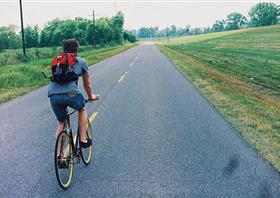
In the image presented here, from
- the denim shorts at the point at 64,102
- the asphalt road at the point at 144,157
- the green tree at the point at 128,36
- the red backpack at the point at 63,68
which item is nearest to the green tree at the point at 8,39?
the green tree at the point at 128,36

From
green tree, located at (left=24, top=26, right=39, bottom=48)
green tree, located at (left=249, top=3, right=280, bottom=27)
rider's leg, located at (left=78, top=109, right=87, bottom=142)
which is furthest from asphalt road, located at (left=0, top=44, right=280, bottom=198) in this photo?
green tree, located at (left=249, top=3, right=280, bottom=27)

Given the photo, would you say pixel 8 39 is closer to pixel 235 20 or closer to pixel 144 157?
pixel 144 157

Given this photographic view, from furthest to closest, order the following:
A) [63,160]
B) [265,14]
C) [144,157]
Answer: [265,14] → [144,157] → [63,160]

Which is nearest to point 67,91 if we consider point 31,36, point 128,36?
point 31,36

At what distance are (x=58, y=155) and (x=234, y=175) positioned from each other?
2551mm

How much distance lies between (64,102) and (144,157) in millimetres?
1900

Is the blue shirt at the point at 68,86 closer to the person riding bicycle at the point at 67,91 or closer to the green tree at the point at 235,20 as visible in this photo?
the person riding bicycle at the point at 67,91

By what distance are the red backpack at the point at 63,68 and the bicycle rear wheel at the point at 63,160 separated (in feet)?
2.34

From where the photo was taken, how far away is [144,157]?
5391 millimetres

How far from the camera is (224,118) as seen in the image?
8102 mm

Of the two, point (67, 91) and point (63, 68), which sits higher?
point (63, 68)

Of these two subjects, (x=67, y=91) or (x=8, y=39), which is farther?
(x=8, y=39)

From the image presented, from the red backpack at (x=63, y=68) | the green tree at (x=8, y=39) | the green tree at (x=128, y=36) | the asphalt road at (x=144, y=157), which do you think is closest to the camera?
the red backpack at (x=63, y=68)

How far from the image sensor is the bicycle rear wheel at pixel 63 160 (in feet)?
13.2
